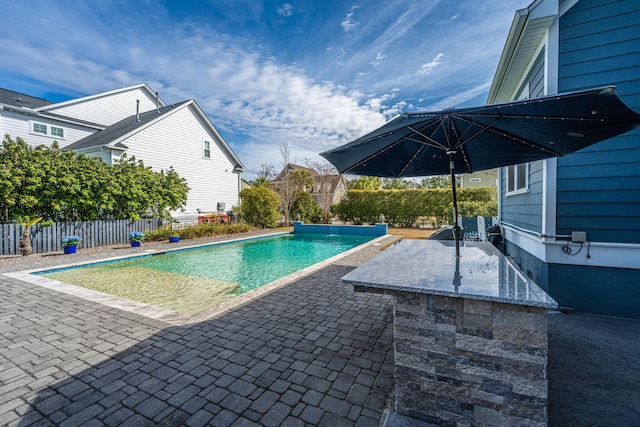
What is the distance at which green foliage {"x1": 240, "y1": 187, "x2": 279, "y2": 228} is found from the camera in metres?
17.0

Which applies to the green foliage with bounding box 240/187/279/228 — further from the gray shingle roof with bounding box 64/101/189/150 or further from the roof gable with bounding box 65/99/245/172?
the gray shingle roof with bounding box 64/101/189/150

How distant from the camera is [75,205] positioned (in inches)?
387

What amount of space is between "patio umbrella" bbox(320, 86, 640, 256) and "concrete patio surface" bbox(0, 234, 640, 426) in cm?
165

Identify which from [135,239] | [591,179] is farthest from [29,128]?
[591,179]

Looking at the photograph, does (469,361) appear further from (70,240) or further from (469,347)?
(70,240)

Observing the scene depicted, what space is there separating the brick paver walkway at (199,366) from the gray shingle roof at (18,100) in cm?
1557

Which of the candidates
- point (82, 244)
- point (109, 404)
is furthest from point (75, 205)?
point (109, 404)

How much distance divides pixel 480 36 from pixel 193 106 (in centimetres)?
1518

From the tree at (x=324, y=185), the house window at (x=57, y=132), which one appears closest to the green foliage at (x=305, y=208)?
the tree at (x=324, y=185)

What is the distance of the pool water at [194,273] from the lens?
571cm

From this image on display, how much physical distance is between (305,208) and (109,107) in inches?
A: 556

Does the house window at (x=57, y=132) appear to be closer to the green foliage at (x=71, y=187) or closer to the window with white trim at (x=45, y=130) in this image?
the window with white trim at (x=45, y=130)

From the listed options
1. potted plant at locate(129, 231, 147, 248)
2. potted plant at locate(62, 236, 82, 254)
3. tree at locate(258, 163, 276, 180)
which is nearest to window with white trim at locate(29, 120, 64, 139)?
potted plant at locate(62, 236, 82, 254)

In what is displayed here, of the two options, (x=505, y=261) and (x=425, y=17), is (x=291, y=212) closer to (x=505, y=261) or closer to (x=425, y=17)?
(x=425, y=17)
